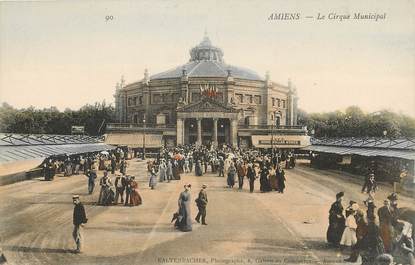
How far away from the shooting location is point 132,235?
14344 millimetres

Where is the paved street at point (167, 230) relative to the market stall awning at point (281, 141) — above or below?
below

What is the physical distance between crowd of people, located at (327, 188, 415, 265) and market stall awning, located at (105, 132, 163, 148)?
45.4m

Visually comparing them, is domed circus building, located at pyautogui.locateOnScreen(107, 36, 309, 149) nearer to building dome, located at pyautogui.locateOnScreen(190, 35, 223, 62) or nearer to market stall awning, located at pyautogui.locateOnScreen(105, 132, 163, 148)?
market stall awning, located at pyautogui.locateOnScreen(105, 132, 163, 148)

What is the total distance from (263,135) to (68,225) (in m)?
48.6

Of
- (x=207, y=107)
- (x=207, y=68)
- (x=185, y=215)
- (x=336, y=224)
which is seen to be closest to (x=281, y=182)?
(x=185, y=215)

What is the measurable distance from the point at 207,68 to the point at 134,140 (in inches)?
746

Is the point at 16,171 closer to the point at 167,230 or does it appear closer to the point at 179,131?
the point at 167,230

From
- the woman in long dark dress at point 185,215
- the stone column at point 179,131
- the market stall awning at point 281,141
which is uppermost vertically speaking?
the stone column at point 179,131

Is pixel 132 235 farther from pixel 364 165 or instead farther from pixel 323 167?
pixel 323 167

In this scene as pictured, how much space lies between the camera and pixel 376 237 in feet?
38.9

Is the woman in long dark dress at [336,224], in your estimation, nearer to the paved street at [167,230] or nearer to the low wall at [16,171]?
the paved street at [167,230]

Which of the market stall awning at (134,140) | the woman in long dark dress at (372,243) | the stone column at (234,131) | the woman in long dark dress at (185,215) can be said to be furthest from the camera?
the stone column at (234,131)

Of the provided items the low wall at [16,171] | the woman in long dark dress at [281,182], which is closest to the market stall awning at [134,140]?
the low wall at [16,171]

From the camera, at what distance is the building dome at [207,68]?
6744 cm
